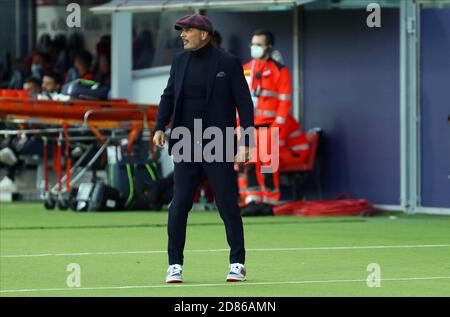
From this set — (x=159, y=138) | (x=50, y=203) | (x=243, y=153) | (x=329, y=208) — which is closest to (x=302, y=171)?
(x=329, y=208)

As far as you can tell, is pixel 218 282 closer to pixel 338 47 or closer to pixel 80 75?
pixel 338 47

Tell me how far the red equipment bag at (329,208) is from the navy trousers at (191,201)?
8743 mm

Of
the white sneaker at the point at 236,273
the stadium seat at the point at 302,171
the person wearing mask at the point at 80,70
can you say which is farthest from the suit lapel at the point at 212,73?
the person wearing mask at the point at 80,70

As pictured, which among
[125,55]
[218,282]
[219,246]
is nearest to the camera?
[218,282]

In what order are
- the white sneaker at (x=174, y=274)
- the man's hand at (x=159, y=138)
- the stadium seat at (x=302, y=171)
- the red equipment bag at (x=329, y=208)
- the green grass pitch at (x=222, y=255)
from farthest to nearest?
the stadium seat at (x=302, y=171)
the red equipment bag at (x=329, y=208)
the man's hand at (x=159, y=138)
the white sneaker at (x=174, y=274)
the green grass pitch at (x=222, y=255)

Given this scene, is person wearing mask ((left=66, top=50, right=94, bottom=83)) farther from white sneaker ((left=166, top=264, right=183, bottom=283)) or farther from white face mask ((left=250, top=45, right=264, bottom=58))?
white sneaker ((left=166, top=264, right=183, bottom=283))

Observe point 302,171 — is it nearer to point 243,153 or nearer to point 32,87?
point 32,87

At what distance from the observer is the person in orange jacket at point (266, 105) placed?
19.9 metres

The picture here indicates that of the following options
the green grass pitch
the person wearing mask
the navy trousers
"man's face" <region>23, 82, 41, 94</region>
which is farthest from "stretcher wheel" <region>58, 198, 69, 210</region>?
the navy trousers

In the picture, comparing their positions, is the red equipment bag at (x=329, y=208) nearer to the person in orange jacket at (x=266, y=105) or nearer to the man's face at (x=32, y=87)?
the person in orange jacket at (x=266, y=105)

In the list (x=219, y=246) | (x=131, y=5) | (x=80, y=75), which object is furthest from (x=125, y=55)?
(x=219, y=246)

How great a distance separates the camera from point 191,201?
436 inches

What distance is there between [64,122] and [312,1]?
3.82m
